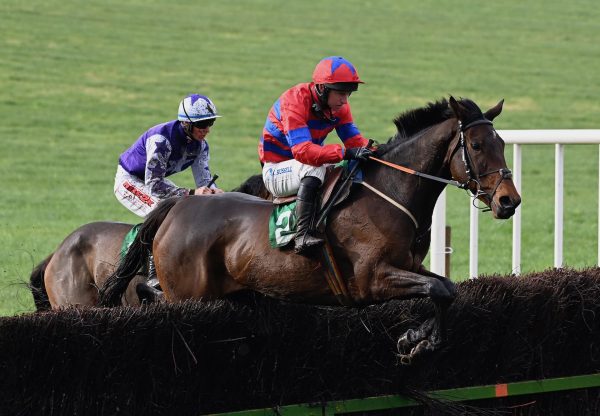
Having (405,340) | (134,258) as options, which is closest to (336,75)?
(405,340)

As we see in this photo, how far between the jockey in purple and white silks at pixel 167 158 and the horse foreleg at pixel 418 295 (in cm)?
161

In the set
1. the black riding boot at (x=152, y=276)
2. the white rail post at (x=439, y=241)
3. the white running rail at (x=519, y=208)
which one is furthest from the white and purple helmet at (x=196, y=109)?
the white rail post at (x=439, y=241)

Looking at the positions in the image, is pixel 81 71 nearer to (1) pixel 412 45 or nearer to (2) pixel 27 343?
(1) pixel 412 45

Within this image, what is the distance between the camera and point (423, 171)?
18.6 feet

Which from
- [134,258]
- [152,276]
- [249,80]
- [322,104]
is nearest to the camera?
[322,104]

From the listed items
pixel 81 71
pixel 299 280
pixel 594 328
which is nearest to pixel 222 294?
pixel 299 280

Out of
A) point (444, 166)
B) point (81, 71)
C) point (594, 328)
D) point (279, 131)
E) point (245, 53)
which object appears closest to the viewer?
point (444, 166)

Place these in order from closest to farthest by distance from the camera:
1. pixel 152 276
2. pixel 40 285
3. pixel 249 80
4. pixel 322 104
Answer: pixel 322 104 < pixel 152 276 < pixel 40 285 < pixel 249 80

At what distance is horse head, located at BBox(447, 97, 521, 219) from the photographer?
17.4 ft

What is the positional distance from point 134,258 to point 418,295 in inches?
76.9

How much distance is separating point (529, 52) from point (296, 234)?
2357 centimetres

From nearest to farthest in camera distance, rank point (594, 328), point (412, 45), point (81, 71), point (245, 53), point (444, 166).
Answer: point (444, 166) < point (594, 328) < point (81, 71) < point (245, 53) < point (412, 45)

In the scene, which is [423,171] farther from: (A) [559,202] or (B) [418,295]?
(A) [559,202]

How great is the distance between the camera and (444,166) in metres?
5.65
